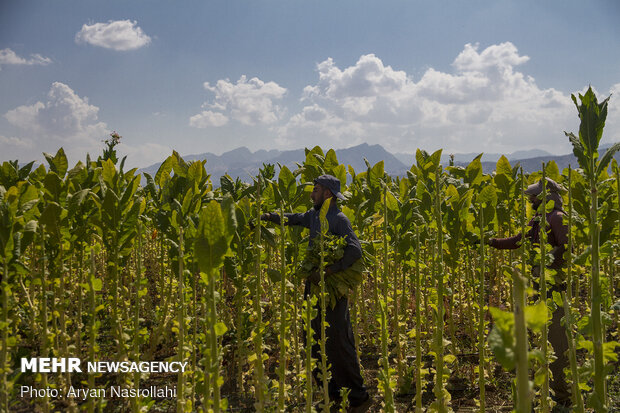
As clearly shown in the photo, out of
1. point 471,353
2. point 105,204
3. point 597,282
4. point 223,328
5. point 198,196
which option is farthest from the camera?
point 471,353

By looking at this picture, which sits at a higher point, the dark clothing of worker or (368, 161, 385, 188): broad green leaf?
(368, 161, 385, 188): broad green leaf

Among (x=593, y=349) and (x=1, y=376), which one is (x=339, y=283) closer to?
(x=593, y=349)

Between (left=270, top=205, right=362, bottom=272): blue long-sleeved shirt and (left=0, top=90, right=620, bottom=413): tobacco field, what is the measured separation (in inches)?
10.7

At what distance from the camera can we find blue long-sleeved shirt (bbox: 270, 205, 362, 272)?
3.48m

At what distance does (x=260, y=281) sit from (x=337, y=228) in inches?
33.5

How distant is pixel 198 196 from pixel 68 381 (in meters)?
1.96

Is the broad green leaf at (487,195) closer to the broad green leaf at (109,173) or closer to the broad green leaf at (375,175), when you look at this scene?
the broad green leaf at (375,175)

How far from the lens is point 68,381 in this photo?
11.3ft

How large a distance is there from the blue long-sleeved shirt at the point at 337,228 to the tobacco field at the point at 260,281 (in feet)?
0.89

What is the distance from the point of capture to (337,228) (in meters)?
3.65

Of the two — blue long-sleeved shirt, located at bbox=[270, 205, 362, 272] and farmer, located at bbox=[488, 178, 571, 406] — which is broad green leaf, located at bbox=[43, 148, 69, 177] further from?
farmer, located at bbox=[488, 178, 571, 406]

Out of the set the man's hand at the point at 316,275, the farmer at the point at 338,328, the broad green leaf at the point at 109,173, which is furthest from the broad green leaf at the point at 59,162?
the man's hand at the point at 316,275

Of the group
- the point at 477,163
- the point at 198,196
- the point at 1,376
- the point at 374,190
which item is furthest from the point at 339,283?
the point at 477,163

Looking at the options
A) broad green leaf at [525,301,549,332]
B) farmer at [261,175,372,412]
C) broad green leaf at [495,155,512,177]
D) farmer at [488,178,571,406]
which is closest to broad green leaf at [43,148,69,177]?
farmer at [261,175,372,412]
